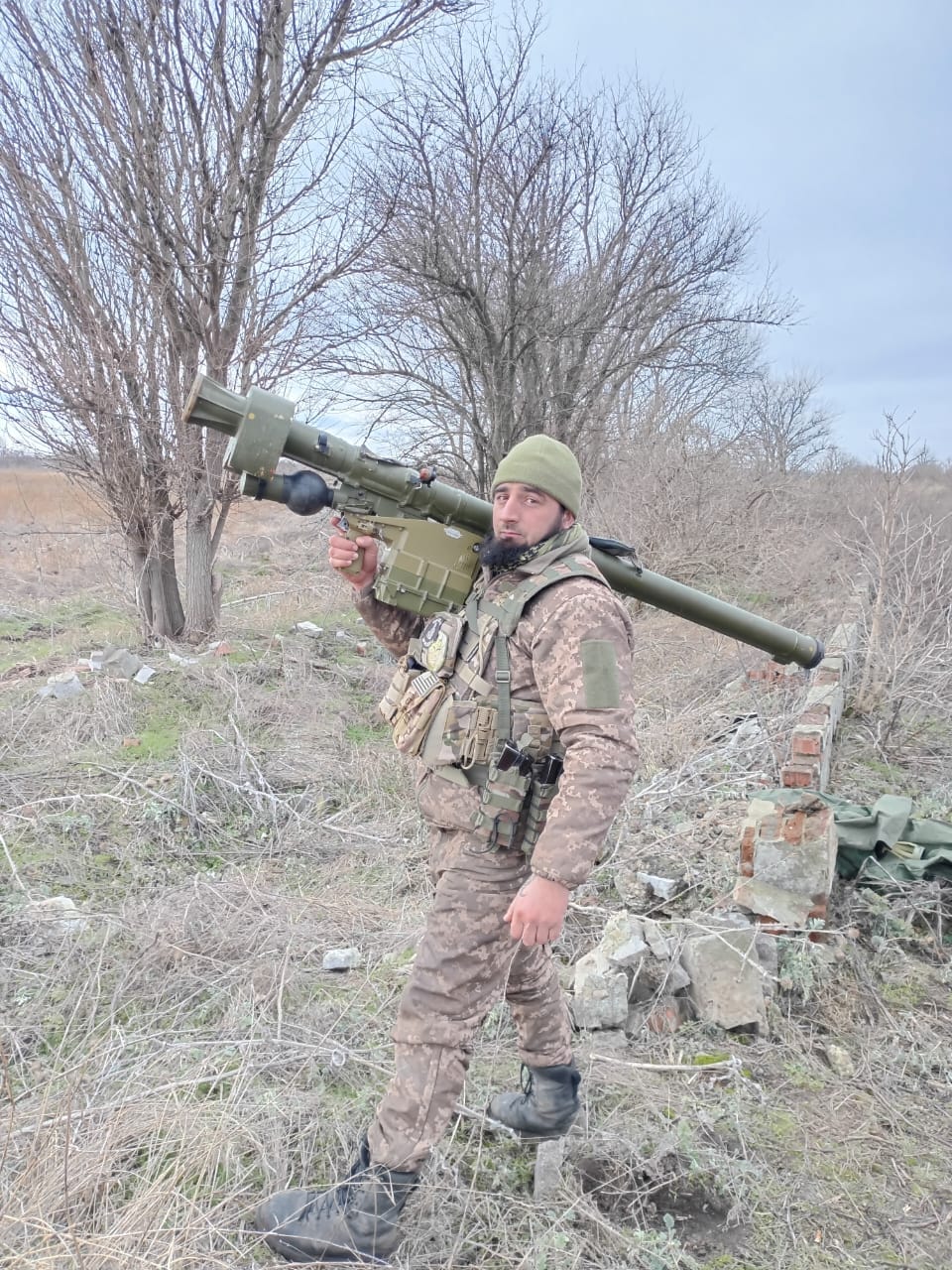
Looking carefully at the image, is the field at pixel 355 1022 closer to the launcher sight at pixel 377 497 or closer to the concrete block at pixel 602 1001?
the concrete block at pixel 602 1001

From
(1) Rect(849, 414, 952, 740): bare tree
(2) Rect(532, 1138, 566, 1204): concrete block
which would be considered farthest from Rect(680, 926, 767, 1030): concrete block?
(1) Rect(849, 414, 952, 740): bare tree

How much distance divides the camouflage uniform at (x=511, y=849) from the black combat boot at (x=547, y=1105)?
0.34 m

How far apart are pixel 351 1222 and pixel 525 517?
180 centimetres

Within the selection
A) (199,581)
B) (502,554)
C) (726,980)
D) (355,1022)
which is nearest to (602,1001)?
(726,980)

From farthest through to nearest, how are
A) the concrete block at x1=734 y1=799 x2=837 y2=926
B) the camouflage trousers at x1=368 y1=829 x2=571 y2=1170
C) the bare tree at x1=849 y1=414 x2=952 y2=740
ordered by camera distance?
the bare tree at x1=849 y1=414 x2=952 y2=740 → the concrete block at x1=734 y1=799 x2=837 y2=926 → the camouflage trousers at x1=368 y1=829 x2=571 y2=1170

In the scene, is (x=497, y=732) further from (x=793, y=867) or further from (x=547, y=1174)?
(x=793, y=867)

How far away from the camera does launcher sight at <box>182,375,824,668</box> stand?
2334mm

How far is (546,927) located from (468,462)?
11.5 metres

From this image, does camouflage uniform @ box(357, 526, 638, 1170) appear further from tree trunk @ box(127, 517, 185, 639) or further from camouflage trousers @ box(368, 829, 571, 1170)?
tree trunk @ box(127, 517, 185, 639)

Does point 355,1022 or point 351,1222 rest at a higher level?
point 351,1222

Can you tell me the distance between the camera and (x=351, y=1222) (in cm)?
196

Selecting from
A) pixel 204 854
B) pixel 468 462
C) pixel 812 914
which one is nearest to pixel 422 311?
pixel 468 462

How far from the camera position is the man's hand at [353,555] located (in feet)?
8.11

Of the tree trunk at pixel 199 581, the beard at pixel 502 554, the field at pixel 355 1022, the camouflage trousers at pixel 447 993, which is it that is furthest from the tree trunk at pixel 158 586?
the camouflage trousers at pixel 447 993
